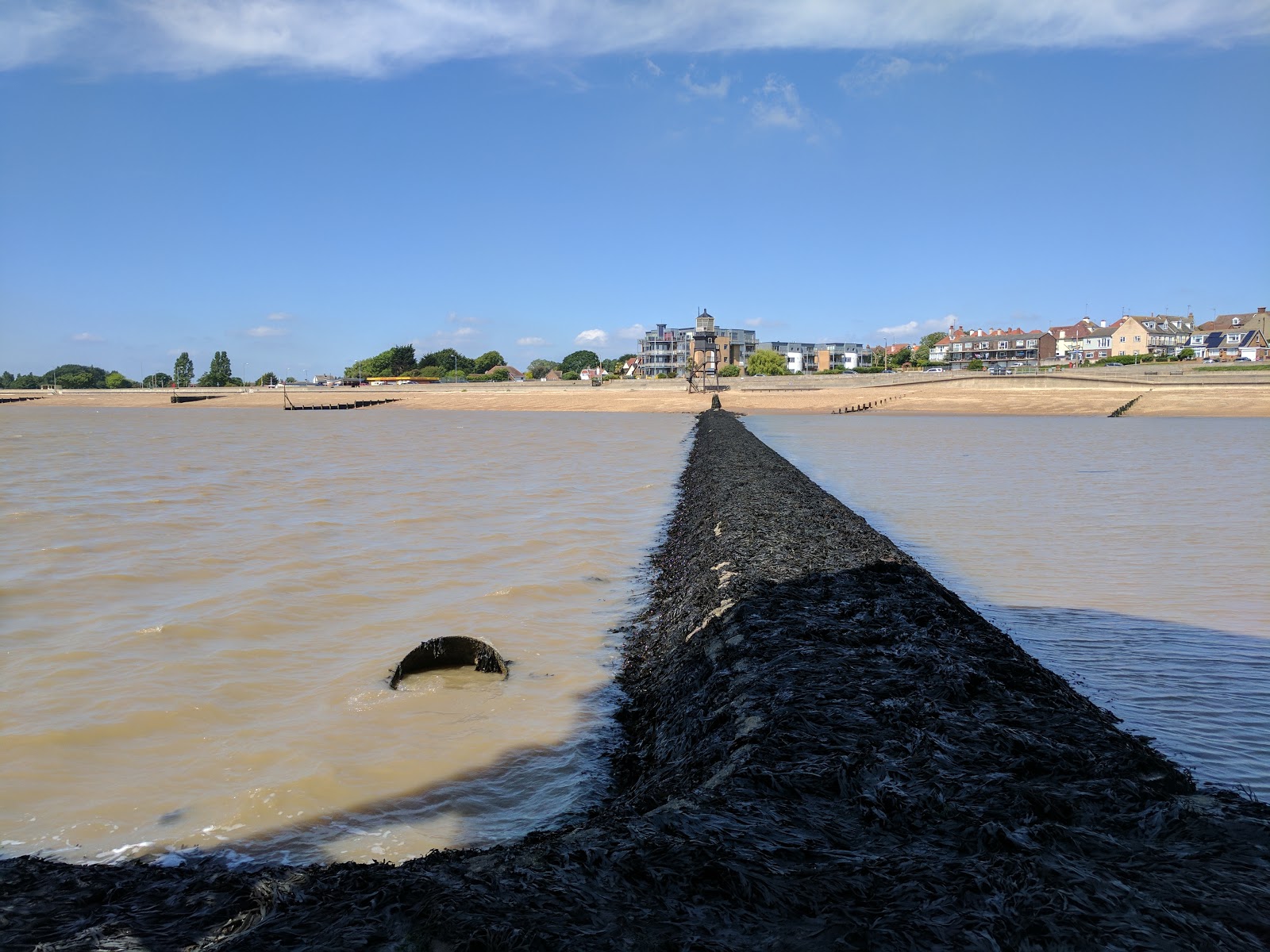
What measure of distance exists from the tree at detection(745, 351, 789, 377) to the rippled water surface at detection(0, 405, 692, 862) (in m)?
110

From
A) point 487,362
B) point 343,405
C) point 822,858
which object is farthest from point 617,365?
point 822,858

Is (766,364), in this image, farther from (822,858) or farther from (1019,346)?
(822,858)

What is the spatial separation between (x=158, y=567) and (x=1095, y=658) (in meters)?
10.3

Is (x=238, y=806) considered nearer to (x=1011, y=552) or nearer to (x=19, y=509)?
(x=1011, y=552)

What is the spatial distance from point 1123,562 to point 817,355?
155m

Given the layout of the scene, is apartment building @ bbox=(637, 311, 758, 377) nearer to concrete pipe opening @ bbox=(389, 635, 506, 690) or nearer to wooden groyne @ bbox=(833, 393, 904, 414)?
wooden groyne @ bbox=(833, 393, 904, 414)

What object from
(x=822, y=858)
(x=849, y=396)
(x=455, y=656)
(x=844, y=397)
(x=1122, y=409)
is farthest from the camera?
(x=849, y=396)

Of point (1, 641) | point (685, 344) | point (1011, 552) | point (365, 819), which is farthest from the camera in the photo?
point (685, 344)

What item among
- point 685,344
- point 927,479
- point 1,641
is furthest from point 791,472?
point 685,344

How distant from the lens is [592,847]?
312 centimetres

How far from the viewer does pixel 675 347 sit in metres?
153

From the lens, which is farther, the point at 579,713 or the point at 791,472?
the point at 791,472

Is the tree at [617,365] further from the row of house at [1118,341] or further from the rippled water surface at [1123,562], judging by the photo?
the rippled water surface at [1123,562]

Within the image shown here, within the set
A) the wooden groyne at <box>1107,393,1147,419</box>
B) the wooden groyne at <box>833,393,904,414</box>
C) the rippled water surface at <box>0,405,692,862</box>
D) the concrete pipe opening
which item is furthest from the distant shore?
the concrete pipe opening
